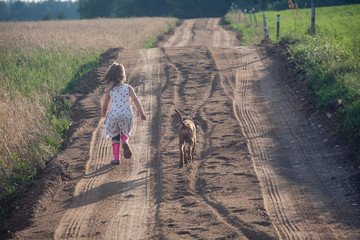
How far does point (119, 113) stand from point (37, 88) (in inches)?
264

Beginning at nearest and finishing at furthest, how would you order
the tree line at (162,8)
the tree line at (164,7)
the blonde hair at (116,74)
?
1. the blonde hair at (116,74)
2. the tree line at (164,7)
3. the tree line at (162,8)

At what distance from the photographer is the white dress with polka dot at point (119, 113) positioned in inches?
278

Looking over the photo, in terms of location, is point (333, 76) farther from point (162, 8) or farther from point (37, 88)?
point (162, 8)

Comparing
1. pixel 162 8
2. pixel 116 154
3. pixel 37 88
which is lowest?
pixel 116 154

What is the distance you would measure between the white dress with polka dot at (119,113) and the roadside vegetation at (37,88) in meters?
1.65

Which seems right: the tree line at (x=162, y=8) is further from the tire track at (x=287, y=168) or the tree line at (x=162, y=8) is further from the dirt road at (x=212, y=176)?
the dirt road at (x=212, y=176)

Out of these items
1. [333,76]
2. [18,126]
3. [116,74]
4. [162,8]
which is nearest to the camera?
[116,74]

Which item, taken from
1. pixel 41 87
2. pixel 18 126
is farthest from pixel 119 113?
pixel 41 87

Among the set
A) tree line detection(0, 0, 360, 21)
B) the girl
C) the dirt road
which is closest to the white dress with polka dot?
the girl

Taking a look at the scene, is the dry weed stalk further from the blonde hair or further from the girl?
the blonde hair

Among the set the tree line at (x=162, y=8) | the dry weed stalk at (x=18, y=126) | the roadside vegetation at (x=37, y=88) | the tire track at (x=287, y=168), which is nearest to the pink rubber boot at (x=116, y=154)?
the roadside vegetation at (x=37, y=88)

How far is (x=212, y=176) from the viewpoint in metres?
6.32

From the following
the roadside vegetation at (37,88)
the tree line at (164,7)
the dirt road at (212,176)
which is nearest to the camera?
the dirt road at (212,176)

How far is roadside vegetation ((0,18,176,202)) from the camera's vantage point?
25.2ft
